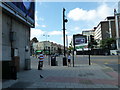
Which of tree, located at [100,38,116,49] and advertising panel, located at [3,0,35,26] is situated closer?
advertising panel, located at [3,0,35,26]

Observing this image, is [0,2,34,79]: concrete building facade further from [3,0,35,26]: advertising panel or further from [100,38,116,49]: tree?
[100,38,116,49]: tree

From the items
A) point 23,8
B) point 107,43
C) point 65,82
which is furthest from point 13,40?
point 107,43

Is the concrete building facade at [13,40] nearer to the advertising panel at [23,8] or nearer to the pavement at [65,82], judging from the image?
the advertising panel at [23,8]

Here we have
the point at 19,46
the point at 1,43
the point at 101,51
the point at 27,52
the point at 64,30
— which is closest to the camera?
the point at 1,43

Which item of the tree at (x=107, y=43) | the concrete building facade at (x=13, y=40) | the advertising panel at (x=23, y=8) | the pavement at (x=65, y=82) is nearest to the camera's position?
the pavement at (x=65, y=82)

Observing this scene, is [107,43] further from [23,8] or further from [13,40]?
[13,40]

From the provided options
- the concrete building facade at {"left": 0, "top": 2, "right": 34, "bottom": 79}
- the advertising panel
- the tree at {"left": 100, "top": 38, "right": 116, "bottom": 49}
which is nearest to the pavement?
the concrete building facade at {"left": 0, "top": 2, "right": 34, "bottom": 79}

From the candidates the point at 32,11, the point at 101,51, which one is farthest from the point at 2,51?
the point at 101,51

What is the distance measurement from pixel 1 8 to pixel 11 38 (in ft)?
7.54

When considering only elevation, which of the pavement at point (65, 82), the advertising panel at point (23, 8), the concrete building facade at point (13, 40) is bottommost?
the pavement at point (65, 82)

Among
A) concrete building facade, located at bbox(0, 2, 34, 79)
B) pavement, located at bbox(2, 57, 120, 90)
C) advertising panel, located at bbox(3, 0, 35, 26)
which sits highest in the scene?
advertising panel, located at bbox(3, 0, 35, 26)

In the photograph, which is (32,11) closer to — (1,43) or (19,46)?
(19,46)

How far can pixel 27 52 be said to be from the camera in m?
11.9

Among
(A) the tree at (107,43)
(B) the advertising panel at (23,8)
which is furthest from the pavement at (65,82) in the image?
(A) the tree at (107,43)
